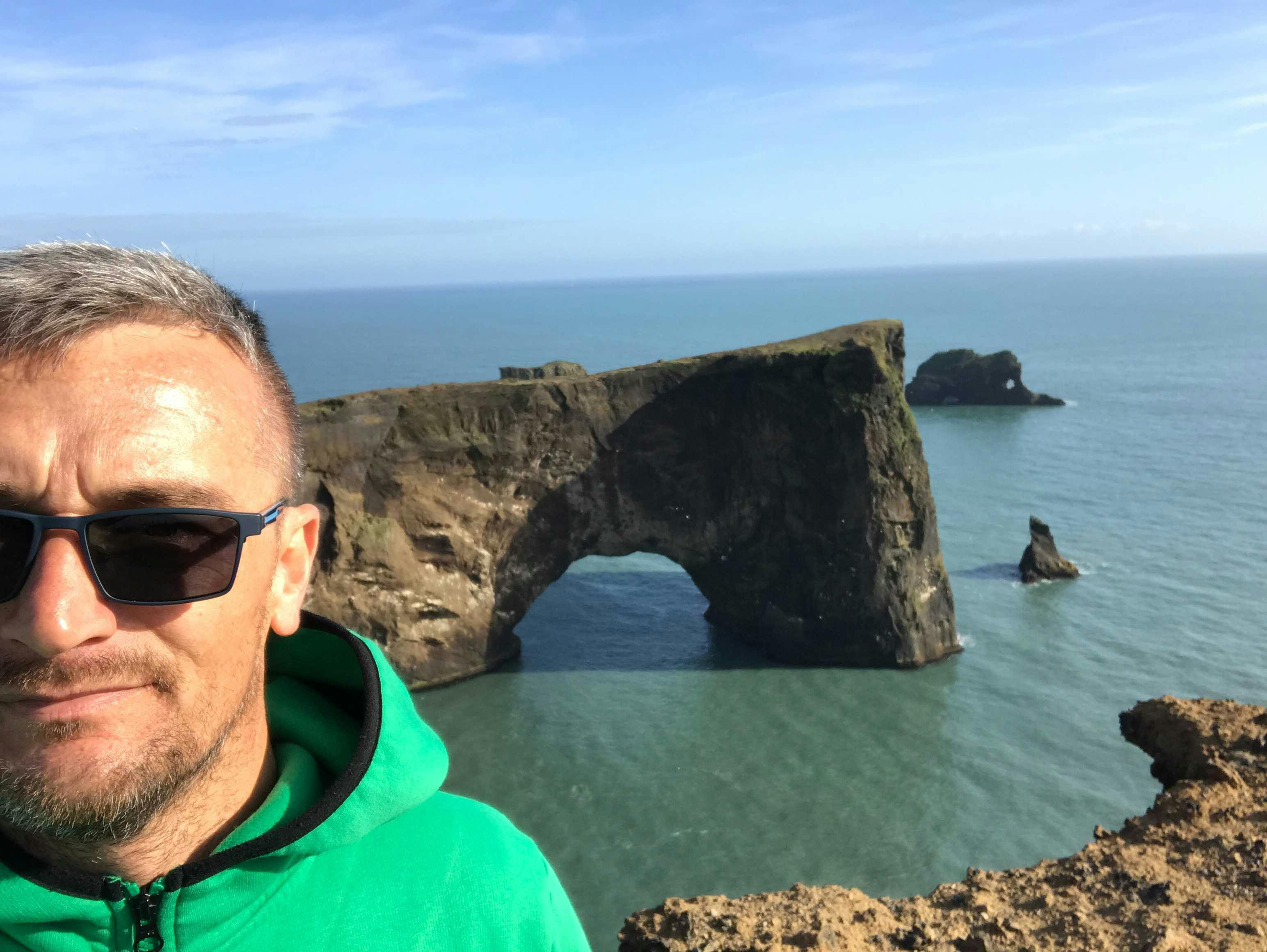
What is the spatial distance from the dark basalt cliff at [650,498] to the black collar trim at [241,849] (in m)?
26.4

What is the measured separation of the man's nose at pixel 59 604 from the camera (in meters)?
2.31

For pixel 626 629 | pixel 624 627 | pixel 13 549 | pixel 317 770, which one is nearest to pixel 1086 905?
pixel 317 770

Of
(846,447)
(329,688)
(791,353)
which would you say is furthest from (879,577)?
(329,688)

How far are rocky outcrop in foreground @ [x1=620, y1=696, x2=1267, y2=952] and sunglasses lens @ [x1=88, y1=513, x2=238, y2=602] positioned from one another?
9.13m

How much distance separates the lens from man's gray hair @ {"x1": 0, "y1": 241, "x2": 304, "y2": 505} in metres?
2.43

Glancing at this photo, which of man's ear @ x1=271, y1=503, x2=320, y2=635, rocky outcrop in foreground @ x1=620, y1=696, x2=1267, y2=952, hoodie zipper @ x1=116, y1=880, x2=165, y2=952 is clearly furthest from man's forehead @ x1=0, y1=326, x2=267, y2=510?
rocky outcrop in foreground @ x1=620, y1=696, x2=1267, y2=952

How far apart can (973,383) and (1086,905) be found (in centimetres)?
8131

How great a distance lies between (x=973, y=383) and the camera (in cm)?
8788

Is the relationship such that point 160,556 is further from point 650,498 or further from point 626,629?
point 626,629

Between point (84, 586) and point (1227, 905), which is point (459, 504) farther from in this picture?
point (84, 586)

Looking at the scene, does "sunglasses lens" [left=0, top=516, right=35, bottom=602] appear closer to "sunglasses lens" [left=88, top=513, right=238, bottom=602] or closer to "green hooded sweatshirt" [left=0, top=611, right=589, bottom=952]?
"sunglasses lens" [left=88, top=513, right=238, bottom=602]

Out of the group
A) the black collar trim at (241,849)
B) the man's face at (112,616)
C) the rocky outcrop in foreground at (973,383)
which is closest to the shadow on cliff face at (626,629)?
the black collar trim at (241,849)

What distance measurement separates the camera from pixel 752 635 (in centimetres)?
3378

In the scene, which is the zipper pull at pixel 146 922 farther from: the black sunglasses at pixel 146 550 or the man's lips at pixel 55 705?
the black sunglasses at pixel 146 550
